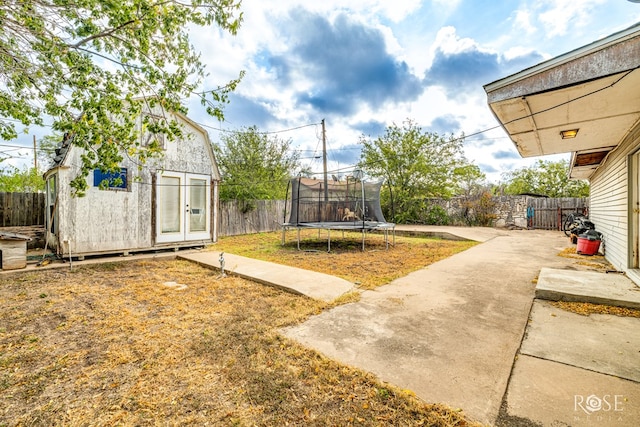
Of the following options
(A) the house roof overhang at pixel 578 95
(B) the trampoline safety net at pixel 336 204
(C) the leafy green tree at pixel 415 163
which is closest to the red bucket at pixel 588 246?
(A) the house roof overhang at pixel 578 95

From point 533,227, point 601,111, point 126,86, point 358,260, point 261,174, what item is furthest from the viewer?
point 533,227

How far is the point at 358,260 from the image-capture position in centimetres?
569

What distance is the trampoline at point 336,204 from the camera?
7688mm

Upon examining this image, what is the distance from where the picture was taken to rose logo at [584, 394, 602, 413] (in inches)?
54.6

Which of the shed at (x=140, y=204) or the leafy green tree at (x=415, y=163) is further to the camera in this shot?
the leafy green tree at (x=415, y=163)

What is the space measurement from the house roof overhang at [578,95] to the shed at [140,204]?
15.7 feet

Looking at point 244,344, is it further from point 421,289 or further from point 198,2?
point 198,2

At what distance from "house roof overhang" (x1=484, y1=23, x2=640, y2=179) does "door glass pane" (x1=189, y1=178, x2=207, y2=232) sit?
6.38m

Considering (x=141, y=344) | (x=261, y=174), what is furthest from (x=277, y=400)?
(x=261, y=174)

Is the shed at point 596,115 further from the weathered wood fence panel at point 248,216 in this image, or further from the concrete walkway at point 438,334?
the weathered wood fence panel at point 248,216

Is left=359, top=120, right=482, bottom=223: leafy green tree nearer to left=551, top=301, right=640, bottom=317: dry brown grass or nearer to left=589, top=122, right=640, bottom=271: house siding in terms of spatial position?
left=589, top=122, right=640, bottom=271: house siding

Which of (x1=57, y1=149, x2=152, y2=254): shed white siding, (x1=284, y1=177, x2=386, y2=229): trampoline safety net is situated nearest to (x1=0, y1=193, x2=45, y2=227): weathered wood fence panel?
(x1=57, y1=149, x2=152, y2=254): shed white siding

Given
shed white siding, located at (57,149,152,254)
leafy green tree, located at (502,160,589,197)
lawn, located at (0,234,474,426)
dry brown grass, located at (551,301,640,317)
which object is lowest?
lawn, located at (0,234,474,426)

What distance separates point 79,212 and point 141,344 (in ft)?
15.3
